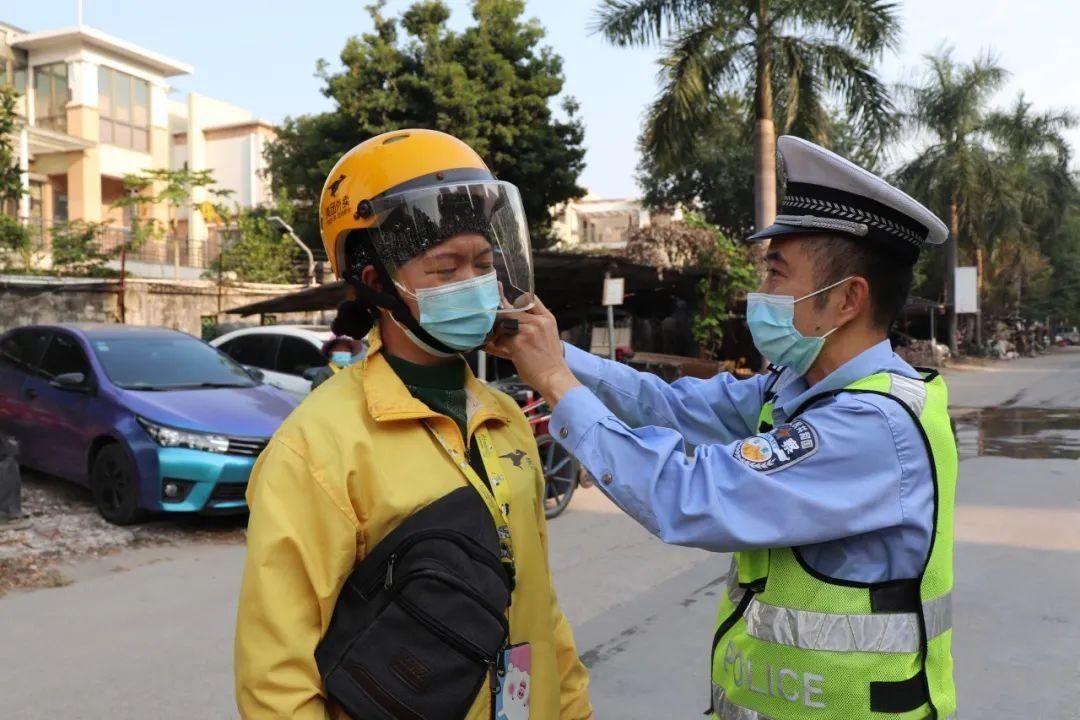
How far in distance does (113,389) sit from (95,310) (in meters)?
8.09

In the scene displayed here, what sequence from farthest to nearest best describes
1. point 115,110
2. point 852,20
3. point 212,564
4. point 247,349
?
point 115,110 < point 852,20 < point 247,349 < point 212,564

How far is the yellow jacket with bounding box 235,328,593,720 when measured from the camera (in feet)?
4.83

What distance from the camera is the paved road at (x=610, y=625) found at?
3818 millimetres

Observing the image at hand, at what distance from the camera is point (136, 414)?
6.66 metres

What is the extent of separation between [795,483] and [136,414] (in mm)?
6177

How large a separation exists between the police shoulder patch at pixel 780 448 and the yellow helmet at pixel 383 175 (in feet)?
2.56

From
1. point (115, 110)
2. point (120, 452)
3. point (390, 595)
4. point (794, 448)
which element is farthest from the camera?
point (115, 110)

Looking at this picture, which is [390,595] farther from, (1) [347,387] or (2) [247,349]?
(2) [247,349]

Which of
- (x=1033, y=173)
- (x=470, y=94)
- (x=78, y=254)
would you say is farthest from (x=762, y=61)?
(x=1033, y=173)

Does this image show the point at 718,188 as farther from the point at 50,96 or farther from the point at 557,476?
the point at 557,476

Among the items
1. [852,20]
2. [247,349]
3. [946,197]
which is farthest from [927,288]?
[247,349]

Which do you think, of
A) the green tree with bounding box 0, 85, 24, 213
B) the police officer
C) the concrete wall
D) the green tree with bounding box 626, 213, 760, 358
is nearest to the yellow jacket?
the police officer

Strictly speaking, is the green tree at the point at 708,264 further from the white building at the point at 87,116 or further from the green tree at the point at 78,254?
the white building at the point at 87,116

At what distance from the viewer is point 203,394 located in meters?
7.19
